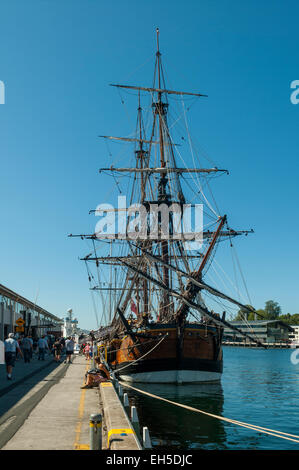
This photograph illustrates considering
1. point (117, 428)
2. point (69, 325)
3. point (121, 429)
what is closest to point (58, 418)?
point (117, 428)

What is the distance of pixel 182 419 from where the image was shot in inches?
699

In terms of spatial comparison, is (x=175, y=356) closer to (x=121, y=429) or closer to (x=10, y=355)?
(x=10, y=355)

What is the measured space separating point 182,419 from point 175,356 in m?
12.3

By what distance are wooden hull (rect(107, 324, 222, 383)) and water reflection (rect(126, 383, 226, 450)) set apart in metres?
1.50

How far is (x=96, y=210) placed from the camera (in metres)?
64.4

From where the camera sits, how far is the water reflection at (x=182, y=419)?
14.0 metres

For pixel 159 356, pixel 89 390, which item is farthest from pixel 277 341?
pixel 89 390

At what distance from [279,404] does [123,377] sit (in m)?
A: 12.3

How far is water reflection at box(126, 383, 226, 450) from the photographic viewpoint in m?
14.0

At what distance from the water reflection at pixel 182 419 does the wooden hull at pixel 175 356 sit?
1.50 meters

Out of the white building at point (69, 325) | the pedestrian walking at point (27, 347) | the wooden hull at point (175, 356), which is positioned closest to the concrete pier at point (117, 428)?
the pedestrian walking at point (27, 347)

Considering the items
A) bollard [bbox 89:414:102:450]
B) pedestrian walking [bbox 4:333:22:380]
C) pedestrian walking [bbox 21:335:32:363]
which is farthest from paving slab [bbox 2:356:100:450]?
pedestrian walking [bbox 21:335:32:363]

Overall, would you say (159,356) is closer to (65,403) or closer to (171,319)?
(171,319)
